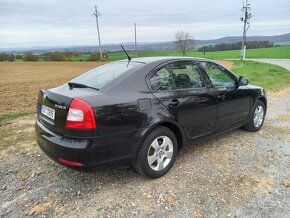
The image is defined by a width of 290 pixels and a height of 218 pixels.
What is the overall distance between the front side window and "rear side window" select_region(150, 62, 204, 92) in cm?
27

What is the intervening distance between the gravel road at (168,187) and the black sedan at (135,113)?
0.32m

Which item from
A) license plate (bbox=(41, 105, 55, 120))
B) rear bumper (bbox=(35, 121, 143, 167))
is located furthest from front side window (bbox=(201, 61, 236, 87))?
license plate (bbox=(41, 105, 55, 120))

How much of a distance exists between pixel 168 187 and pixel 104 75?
1.69 metres

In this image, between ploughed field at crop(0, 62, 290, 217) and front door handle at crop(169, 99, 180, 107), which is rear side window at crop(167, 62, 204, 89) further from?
ploughed field at crop(0, 62, 290, 217)

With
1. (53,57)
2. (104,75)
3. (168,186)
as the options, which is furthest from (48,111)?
(53,57)

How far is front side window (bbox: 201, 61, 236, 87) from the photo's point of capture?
438cm

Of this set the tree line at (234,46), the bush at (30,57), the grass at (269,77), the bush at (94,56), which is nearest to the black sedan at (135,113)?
the grass at (269,77)

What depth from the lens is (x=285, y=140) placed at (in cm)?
501

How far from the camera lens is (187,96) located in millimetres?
3834

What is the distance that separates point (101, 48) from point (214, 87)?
54716 mm

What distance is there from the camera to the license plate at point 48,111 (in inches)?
131

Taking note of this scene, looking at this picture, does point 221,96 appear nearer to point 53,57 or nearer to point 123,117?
point 123,117

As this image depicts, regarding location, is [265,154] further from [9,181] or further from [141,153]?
[9,181]

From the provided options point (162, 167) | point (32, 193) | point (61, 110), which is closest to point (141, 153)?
point (162, 167)
